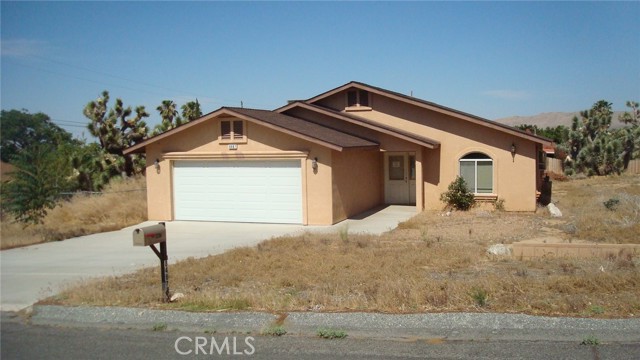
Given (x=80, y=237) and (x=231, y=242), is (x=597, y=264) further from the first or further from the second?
(x=80, y=237)

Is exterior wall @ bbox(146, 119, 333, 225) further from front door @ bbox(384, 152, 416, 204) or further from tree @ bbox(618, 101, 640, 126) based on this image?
tree @ bbox(618, 101, 640, 126)

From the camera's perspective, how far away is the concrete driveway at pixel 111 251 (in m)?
10.5

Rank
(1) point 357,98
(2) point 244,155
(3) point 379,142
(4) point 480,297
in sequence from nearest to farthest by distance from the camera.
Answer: (4) point 480,297
(2) point 244,155
(3) point 379,142
(1) point 357,98

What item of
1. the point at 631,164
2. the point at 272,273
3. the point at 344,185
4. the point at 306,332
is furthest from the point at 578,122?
the point at 306,332

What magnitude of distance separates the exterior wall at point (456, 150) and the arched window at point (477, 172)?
199 mm

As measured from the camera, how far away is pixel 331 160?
1839 cm

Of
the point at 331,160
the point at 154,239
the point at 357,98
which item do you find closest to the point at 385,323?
the point at 154,239

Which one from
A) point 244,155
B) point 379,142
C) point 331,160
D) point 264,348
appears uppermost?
point 379,142

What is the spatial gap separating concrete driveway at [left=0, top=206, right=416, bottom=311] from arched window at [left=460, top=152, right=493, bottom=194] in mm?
2439

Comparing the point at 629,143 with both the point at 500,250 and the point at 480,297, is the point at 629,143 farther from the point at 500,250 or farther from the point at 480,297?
the point at 480,297

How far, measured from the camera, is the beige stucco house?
61.7ft

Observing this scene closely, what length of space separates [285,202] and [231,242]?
11.8 feet

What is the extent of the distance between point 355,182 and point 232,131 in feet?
14.9

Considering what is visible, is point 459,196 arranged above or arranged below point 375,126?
below
